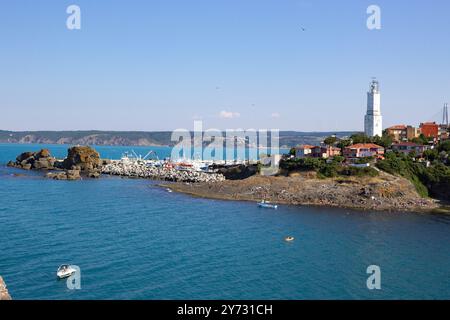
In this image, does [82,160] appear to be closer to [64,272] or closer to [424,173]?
[424,173]

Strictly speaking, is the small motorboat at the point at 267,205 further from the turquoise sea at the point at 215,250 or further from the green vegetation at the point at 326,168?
the green vegetation at the point at 326,168

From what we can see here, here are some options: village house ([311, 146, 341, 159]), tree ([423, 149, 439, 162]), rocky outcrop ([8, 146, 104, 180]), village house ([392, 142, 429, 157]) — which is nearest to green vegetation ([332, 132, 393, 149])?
village house ([392, 142, 429, 157])
